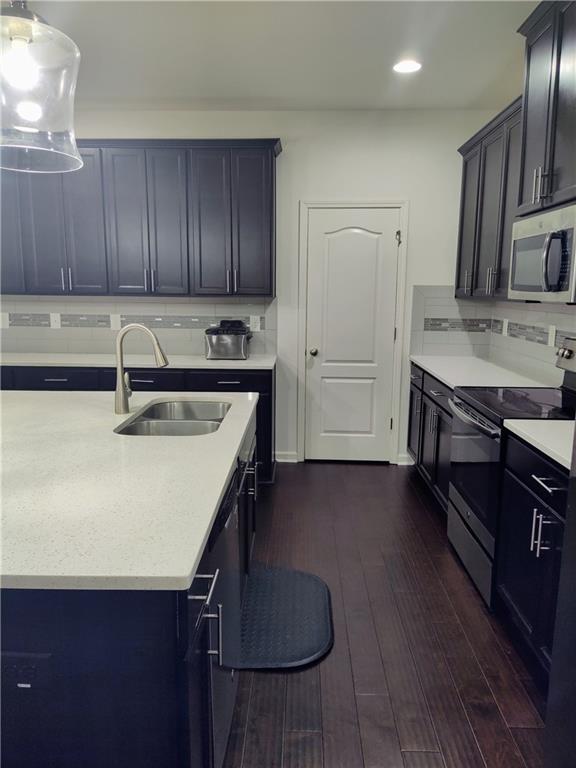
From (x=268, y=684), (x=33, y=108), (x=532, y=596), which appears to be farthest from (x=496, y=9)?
(x=268, y=684)

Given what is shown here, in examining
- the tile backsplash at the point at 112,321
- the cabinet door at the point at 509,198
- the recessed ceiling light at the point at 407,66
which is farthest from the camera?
the tile backsplash at the point at 112,321

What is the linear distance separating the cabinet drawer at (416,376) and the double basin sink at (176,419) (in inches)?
78.2

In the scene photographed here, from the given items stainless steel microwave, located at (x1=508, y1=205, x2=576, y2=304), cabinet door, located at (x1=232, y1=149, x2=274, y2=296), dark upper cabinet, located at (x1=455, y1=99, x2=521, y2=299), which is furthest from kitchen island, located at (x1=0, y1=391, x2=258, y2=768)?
cabinet door, located at (x1=232, y1=149, x2=274, y2=296)

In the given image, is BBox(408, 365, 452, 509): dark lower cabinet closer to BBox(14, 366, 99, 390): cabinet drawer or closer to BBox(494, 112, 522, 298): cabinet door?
BBox(494, 112, 522, 298): cabinet door

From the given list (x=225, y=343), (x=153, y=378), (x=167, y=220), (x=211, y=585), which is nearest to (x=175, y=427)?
(x=211, y=585)

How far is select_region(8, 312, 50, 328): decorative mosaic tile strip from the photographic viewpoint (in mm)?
4398

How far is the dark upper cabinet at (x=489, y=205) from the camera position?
9.90ft

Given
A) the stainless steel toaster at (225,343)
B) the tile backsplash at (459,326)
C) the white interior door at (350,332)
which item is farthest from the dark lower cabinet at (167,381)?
the tile backsplash at (459,326)

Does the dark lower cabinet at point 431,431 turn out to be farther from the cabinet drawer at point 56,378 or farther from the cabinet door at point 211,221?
the cabinet drawer at point 56,378

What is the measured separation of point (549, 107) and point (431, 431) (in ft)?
6.63

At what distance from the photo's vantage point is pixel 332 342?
4.37 metres

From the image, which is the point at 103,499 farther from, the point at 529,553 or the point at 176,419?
the point at 529,553

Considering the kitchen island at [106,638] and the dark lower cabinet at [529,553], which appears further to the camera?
the dark lower cabinet at [529,553]

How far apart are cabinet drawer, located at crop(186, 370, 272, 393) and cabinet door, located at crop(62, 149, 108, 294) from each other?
1028 mm
